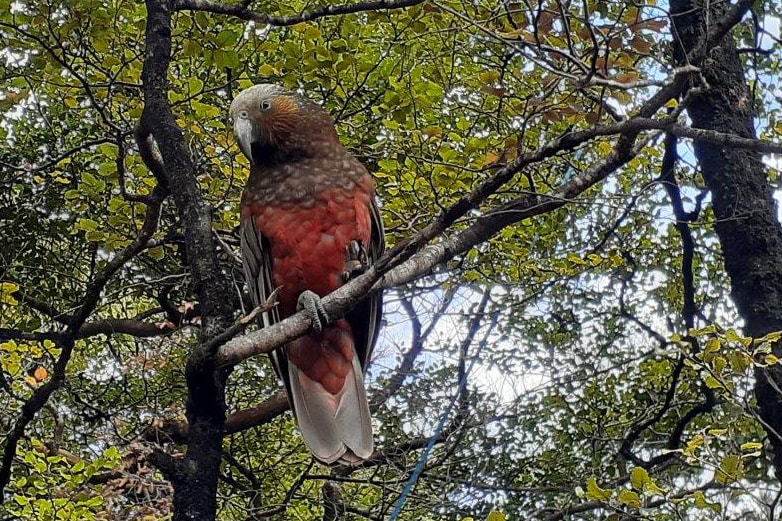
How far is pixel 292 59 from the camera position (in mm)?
3590

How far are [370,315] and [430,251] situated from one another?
0.86 metres

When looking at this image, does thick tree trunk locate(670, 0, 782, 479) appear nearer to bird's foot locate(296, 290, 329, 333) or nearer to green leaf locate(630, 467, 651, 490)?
green leaf locate(630, 467, 651, 490)

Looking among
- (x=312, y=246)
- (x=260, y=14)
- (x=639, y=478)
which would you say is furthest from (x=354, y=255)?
(x=639, y=478)

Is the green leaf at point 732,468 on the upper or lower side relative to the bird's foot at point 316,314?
lower

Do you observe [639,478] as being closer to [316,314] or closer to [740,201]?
[316,314]

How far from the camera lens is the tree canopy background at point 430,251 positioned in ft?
8.11

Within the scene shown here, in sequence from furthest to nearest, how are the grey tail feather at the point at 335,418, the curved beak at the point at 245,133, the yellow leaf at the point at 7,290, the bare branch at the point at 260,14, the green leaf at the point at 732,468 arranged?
the yellow leaf at the point at 7,290, the curved beak at the point at 245,133, the grey tail feather at the point at 335,418, the bare branch at the point at 260,14, the green leaf at the point at 732,468

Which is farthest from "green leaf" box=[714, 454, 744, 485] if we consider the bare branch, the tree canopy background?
the bare branch

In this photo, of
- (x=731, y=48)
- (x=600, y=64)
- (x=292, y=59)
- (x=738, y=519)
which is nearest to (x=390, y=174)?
(x=292, y=59)

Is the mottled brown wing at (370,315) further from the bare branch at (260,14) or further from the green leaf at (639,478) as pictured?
the green leaf at (639,478)

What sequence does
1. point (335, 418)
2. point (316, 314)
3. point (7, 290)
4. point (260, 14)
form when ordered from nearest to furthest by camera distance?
point (316, 314) → point (260, 14) → point (335, 418) → point (7, 290)

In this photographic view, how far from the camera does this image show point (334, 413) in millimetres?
3135

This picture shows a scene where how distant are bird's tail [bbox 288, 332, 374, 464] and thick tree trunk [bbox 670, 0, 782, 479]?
1.53 meters

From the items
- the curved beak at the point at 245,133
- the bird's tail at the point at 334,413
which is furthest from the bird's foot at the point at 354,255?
the curved beak at the point at 245,133
